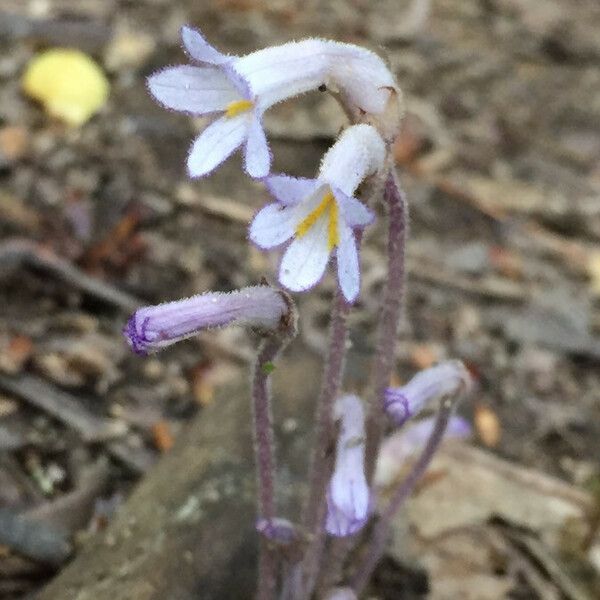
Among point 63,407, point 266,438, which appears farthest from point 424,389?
point 63,407

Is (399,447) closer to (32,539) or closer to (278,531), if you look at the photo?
(278,531)

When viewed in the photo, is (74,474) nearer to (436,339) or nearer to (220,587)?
(220,587)

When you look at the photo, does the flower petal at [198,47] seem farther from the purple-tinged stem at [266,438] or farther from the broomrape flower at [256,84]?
the purple-tinged stem at [266,438]

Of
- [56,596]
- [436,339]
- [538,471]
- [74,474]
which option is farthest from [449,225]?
[56,596]

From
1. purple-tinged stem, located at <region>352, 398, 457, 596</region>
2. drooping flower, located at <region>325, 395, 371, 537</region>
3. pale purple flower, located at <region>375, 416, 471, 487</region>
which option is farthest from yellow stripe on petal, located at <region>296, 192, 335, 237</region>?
pale purple flower, located at <region>375, 416, 471, 487</region>

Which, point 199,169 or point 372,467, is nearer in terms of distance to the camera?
point 199,169
